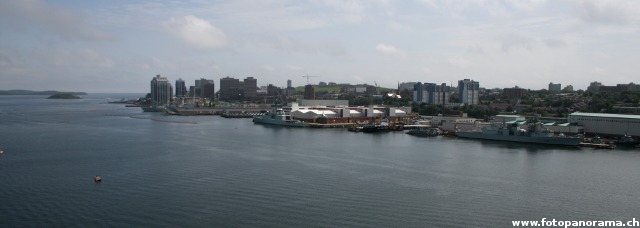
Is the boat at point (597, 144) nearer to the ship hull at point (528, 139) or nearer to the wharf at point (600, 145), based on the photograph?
the wharf at point (600, 145)

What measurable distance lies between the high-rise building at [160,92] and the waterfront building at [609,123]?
80.5 feet

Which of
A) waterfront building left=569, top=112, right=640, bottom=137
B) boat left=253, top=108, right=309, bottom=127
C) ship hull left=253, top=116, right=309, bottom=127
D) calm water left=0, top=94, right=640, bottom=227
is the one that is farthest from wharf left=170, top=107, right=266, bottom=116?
waterfront building left=569, top=112, right=640, bottom=137

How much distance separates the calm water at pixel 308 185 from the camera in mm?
4582

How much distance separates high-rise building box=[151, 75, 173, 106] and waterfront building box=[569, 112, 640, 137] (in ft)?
80.5

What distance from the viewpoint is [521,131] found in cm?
1121

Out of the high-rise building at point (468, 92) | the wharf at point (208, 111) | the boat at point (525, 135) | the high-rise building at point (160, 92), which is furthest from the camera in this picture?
the high-rise building at point (160, 92)

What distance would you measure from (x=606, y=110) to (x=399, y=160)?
10.8 m

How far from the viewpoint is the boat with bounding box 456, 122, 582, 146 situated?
1051 centimetres

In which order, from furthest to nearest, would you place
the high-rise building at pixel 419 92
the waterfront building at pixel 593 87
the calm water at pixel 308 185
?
1. the waterfront building at pixel 593 87
2. the high-rise building at pixel 419 92
3. the calm water at pixel 308 185

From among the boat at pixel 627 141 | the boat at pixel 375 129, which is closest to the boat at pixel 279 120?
the boat at pixel 375 129

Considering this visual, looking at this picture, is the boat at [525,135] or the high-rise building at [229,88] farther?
the high-rise building at [229,88]

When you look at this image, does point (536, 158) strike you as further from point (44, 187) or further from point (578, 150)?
point (44, 187)

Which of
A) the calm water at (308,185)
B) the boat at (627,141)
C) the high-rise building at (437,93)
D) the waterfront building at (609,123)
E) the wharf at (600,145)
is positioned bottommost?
the calm water at (308,185)

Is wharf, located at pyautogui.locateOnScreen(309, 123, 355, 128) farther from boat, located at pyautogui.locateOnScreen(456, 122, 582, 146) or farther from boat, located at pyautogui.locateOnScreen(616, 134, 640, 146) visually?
boat, located at pyautogui.locateOnScreen(616, 134, 640, 146)
